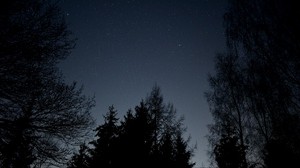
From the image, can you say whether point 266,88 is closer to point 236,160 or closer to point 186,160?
point 236,160

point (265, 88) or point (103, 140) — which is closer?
point (265, 88)

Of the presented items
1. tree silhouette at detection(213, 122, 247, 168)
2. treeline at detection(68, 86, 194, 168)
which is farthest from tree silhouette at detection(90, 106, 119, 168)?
tree silhouette at detection(213, 122, 247, 168)

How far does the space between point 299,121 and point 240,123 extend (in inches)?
252

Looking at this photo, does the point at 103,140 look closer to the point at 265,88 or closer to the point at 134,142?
the point at 134,142

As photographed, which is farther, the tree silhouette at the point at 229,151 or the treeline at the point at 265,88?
the tree silhouette at the point at 229,151

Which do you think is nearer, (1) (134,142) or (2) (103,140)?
(1) (134,142)

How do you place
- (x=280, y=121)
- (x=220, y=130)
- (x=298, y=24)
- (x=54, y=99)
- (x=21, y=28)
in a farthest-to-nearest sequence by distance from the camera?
(x=220, y=130), (x=280, y=121), (x=54, y=99), (x=298, y=24), (x=21, y=28)

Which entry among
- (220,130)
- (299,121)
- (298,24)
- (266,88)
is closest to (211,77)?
(220,130)

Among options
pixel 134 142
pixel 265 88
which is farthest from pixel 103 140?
pixel 265 88

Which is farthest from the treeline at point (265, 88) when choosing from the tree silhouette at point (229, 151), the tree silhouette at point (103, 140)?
the tree silhouette at point (103, 140)

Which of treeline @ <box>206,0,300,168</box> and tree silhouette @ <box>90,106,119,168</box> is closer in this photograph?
treeline @ <box>206,0,300,168</box>

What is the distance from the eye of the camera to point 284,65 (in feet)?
27.4

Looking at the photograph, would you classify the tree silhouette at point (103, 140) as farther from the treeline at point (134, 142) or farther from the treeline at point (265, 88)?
the treeline at point (265, 88)

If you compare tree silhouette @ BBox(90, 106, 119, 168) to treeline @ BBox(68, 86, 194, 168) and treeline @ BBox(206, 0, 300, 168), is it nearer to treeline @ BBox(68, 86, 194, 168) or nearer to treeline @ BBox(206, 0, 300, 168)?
treeline @ BBox(68, 86, 194, 168)
